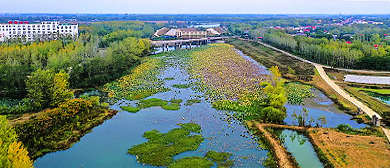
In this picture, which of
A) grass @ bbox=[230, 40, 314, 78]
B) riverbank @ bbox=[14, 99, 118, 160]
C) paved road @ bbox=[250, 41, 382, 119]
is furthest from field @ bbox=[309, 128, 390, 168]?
grass @ bbox=[230, 40, 314, 78]

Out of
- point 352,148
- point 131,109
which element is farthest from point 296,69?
point 131,109

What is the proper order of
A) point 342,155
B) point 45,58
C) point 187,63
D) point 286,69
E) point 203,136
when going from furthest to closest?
point 187,63 → point 286,69 → point 45,58 → point 203,136 → point 342,155

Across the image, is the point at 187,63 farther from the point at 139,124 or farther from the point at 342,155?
the point at 342,155

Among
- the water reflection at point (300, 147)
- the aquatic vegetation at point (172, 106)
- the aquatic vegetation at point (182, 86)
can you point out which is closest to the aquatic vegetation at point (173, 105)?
the aquatic vegetation at point (172, 106)

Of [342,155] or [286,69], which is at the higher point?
[286,69]

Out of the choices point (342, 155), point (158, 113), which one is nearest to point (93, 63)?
point (158, 113)

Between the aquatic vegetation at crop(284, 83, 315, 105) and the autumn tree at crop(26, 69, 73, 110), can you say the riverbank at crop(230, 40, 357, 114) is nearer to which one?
the aquatic vegetation at crop(284, 83, 315, 105)
